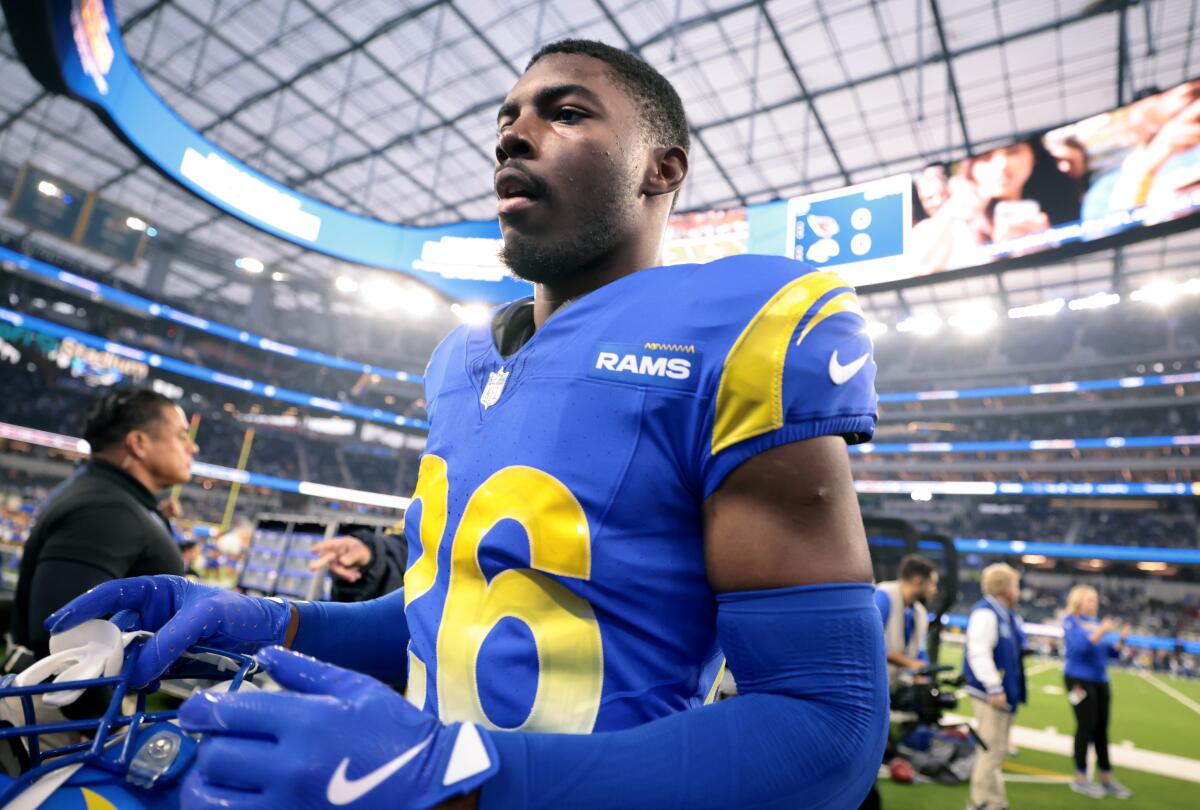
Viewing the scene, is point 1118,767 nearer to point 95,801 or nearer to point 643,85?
point 643,85

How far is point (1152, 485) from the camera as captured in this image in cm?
2852

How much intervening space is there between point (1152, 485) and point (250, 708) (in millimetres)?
37639

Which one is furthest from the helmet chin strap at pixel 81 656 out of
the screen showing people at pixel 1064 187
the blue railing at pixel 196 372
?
the blue railing at pixel 196 372

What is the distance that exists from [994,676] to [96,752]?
6.36 meters

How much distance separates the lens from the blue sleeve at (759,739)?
563mm

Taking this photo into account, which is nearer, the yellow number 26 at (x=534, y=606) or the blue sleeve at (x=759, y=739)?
the blue sleeve at (x=759, y=739)

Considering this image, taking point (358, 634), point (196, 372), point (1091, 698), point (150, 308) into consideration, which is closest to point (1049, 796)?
point (1091, 698)

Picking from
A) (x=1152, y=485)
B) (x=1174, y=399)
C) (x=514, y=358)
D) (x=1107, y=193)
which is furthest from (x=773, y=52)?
(x=1174, y=399)

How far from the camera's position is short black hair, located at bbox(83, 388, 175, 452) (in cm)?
298

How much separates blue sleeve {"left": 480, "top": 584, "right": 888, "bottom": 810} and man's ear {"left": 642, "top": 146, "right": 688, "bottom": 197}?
75 cm

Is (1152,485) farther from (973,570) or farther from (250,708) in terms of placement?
(250,708)

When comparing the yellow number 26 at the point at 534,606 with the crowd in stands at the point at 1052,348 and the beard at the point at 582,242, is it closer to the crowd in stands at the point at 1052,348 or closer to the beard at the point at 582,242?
the beard at the point at 582,242

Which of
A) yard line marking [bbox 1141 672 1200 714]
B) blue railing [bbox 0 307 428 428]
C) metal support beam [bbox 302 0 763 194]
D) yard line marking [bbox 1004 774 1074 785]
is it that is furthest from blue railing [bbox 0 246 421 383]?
yard line marking [bbox 1141 672 1200 714]

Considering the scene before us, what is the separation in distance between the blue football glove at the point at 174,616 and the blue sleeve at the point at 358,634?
0.05 m
